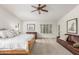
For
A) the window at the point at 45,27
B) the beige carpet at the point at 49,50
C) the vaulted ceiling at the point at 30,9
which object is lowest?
the beige carpet at the point at 49,50

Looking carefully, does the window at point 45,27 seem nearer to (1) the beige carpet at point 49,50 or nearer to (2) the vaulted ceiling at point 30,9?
(2) the vaulted ceiling at point 30,9

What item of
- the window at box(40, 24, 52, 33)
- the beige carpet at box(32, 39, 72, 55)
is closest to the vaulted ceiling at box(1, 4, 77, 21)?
the beige carpet at box(32, 39, 72, 55)

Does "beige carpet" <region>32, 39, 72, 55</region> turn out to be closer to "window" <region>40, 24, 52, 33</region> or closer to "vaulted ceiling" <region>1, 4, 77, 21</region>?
"vaulted ceiling" <region>1, 4, 77, 21</region>

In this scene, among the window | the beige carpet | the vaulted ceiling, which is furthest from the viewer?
the window

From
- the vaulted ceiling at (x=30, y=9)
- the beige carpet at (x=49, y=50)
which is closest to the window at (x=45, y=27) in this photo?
the vaulted ceiling at (x=30, y=9)

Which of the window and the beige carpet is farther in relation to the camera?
the window

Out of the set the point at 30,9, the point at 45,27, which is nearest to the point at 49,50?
the point at 30,9

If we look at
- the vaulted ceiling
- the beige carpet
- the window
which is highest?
the vaulted ceiling

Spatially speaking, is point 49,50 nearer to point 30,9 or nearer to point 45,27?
A: point 30,9

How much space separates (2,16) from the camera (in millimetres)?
3209
